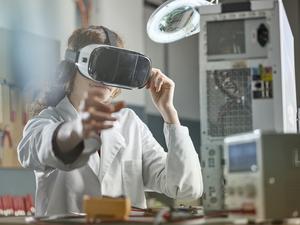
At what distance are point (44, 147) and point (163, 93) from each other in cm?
42

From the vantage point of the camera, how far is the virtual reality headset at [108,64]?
117 centimetres

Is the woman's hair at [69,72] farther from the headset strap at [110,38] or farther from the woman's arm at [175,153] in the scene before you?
the woman's arm at [175,153]

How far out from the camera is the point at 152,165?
150 centimetres

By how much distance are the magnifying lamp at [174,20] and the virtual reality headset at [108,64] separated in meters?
0.17

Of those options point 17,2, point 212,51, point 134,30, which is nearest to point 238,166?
point 212,51

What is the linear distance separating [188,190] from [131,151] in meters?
0.20

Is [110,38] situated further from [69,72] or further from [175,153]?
[175,153]

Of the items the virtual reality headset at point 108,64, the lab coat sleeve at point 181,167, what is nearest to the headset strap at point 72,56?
the virtual reality headset at point 108,64

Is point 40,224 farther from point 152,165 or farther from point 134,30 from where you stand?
point 134,30

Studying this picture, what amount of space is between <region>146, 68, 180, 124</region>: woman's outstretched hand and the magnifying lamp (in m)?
0.11

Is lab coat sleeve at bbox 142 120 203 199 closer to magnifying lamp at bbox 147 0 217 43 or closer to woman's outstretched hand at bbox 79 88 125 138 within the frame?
magnifying lamp at bbox 147 0 217 43

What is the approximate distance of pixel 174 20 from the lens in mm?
1373

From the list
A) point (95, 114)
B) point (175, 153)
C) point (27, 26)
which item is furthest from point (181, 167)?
point (27, 26)

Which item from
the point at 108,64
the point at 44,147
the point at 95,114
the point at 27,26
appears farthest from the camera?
the point at 27,26
